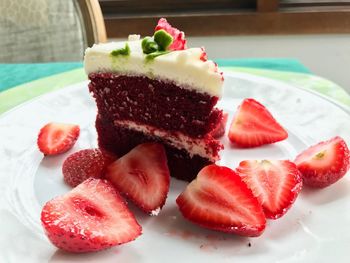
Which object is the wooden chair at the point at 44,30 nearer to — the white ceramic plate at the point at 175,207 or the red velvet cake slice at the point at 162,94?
the white ceramic plate at the point at 175,207

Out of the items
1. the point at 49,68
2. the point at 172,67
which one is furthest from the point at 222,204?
the point at 49,68

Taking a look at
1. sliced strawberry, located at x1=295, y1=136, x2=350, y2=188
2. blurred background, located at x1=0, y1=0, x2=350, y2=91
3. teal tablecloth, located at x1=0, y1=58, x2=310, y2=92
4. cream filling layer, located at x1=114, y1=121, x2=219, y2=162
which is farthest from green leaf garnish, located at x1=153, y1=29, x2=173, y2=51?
blurred background, located at x1=0, y1=0, x2=350, y2=91

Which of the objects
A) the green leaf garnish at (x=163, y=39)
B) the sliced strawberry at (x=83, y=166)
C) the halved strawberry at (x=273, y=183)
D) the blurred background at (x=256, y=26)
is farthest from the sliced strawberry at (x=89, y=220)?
the blurred background at (x=256, y=26)

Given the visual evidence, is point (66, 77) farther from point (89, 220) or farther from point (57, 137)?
point (89, 220)

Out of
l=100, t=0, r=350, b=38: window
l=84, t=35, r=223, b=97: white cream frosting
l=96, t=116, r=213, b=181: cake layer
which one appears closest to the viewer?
l=84, t=35, r=223, b=97: white cream frosting

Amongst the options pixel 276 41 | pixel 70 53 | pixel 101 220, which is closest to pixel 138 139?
pixel 101 220

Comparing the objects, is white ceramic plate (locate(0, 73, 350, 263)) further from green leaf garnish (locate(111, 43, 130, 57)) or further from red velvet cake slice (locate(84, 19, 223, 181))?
green leaf garnish (locate(111, 43, 130, 57))

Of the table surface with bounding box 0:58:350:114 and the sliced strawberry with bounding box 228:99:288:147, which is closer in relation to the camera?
the sliced strawberry with bounding box 228:99:288:147
